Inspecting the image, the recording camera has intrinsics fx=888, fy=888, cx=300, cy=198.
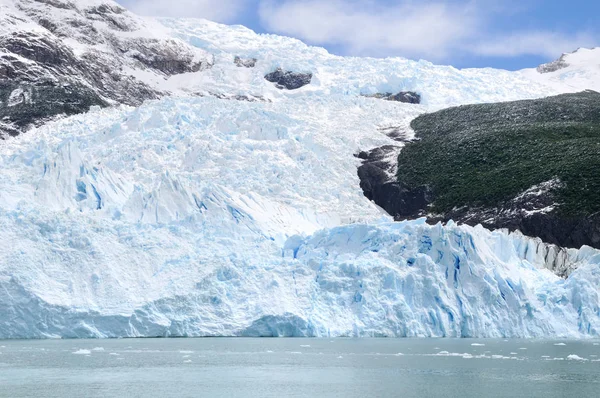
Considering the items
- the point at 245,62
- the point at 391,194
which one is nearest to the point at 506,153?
the point at 391,194

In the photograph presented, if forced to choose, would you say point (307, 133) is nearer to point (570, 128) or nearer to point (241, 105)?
point (241, 105)

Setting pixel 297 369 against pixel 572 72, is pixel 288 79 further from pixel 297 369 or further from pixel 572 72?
pixel 297 369

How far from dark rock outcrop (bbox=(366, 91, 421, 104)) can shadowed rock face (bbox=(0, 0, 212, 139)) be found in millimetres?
18935

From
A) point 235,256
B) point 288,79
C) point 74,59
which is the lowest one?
point 235,256

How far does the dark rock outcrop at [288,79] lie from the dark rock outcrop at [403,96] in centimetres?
803

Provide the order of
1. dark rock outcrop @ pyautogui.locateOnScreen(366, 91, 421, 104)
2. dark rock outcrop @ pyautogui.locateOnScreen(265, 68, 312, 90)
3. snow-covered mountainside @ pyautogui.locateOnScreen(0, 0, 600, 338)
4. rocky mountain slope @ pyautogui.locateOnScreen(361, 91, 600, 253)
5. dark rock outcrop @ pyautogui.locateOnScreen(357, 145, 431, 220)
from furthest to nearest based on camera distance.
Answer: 1. dark rock outcrop @ pyautogui.locateOnScreen(265, 68, 312, 90)
2. dark rock outcrop @ pyautogui.locateOnScreen(366, 91, 421, 104)
3. dark rock outcrop @ pyautogui.locateOnScreen(357, 145, 431, 220)
4. rocky mountain slope @ pyautogui.locateOnScreen(361, 91, 600, 253)
5. snow-covered mountainside @ pyautogui.locateOnScreen(0, 0, 600, 338)

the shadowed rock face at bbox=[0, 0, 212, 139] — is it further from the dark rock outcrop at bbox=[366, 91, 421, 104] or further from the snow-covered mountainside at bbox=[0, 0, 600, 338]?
the dark rock outcrop at bbox=[366, 91, 421, 104]

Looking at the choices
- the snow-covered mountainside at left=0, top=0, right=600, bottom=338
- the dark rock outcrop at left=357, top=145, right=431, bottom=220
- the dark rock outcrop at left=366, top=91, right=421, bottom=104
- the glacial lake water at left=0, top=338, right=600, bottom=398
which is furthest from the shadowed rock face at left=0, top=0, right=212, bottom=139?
the glacial lake water at left=0, top=338, right=600, bottom=398

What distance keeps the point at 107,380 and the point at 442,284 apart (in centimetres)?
1615

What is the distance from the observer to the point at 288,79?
86.9m

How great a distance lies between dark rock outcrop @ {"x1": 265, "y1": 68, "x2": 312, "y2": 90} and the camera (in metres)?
85.8

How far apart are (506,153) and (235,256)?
31.2 m

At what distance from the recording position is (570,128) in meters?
64.6

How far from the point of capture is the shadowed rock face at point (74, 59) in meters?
71.1
